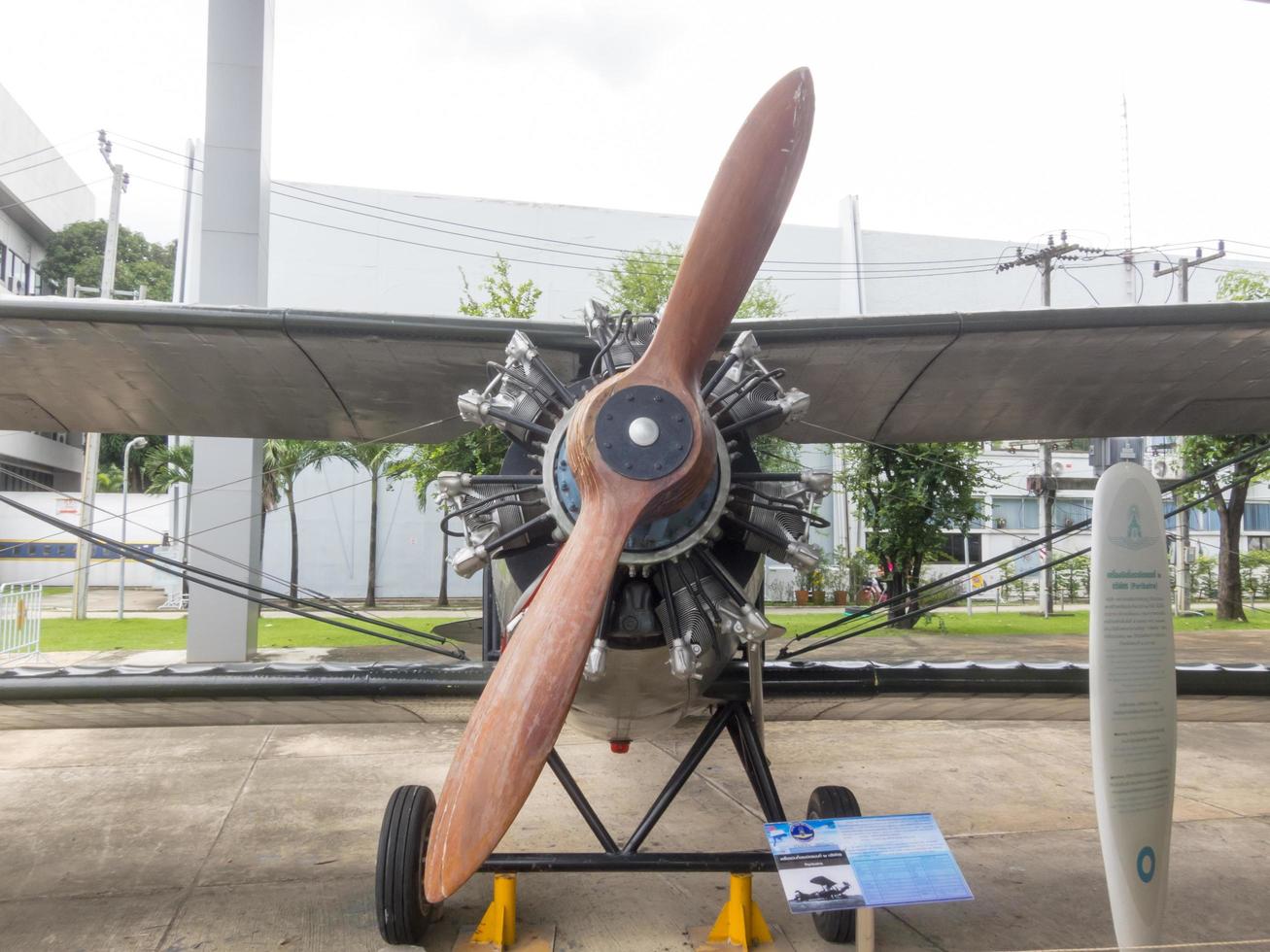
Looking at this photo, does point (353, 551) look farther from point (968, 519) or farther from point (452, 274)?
point (968, 519)

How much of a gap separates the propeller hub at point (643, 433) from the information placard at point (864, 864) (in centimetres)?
132

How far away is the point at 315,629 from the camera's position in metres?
17.4

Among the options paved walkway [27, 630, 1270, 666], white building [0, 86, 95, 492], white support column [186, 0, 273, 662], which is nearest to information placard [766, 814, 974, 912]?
paved walkway [27, 630, 1270, 666]

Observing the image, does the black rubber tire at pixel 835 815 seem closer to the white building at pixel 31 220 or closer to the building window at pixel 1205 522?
the building window at pixel 1205 522

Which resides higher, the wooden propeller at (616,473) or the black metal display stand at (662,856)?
the wooden propeller at (616,473)

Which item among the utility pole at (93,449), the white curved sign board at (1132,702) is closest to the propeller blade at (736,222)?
the white curved sign board at (1132,702)

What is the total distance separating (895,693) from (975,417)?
76.6 inches

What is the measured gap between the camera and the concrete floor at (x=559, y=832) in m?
3.83

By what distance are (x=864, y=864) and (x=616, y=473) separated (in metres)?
1.47

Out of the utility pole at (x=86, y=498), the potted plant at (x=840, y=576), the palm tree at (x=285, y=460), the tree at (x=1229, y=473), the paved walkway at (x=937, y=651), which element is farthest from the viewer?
the potted plant at (x=840, y=576)

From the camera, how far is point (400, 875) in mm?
3543

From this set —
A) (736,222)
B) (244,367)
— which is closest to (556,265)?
(244,367)

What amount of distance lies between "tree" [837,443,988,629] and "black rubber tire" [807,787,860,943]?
43.6 ft

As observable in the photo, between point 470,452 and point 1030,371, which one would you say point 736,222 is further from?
point 470,452
